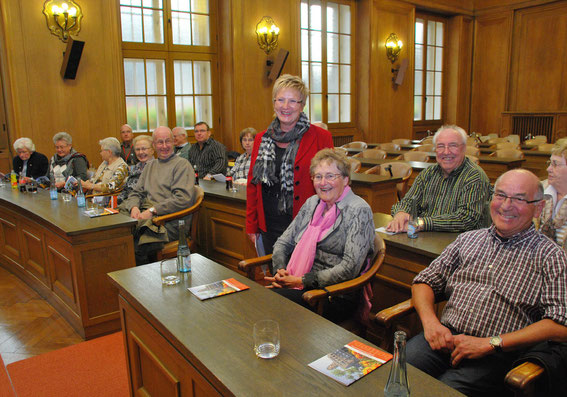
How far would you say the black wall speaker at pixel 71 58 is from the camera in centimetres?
620

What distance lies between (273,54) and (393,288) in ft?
21.5

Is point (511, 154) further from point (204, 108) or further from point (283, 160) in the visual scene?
point (283, 160)

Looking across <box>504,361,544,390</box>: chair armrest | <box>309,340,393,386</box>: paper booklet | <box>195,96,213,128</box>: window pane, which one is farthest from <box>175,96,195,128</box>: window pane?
<box>504,361,544,390</box>: chair armrest

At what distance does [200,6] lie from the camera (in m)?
7.67

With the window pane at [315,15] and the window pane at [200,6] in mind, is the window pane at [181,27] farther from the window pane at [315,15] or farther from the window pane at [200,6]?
the window pane at [315,15]

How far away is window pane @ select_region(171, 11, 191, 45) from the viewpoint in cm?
744

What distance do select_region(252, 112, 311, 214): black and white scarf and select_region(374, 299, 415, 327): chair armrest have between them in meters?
0.99

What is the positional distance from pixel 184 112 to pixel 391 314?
6474 millimetres

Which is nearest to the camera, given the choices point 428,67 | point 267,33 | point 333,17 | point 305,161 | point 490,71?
point 305,161

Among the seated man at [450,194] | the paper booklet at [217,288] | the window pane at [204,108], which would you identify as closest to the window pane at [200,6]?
the window pane at [204,108]

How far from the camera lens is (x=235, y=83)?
25.8ft

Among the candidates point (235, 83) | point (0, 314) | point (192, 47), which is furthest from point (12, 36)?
point (0, 314)

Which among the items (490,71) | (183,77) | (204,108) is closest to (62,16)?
(183,77)

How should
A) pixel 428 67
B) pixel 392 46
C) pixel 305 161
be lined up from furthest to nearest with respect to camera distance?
pixel 428 67 → pixel 392 46 → pixel 305 161
